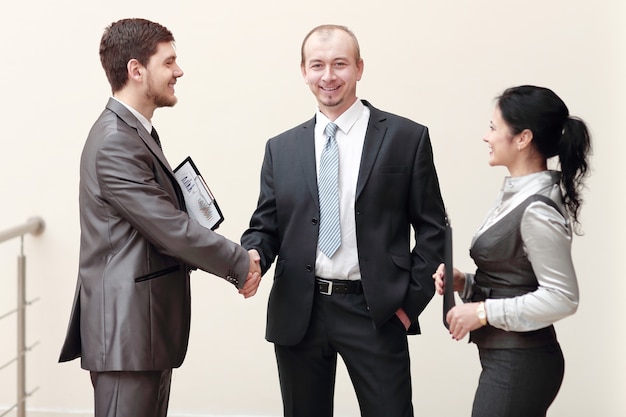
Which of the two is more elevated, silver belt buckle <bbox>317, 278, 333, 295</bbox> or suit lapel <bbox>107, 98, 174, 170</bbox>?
suit lapel <bbox>107, 98, 174, 170</bbox>

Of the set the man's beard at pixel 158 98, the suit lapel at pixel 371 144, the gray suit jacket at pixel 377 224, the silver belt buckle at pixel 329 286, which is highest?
the man's beard at pixel 158 98

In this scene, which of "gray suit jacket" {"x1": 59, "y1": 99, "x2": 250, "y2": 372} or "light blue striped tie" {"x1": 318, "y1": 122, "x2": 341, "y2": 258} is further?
"light blue striped tie" {"x1": 318, "y1": 122, "x2": 341, "y2": 258}

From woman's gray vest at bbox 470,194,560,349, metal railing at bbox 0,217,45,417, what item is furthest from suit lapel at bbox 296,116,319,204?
metal railing at bbox 0,217,45,417

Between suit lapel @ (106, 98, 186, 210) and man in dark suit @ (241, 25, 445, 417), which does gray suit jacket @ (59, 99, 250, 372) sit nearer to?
suit lapel @ (106, 98, 186, 210)

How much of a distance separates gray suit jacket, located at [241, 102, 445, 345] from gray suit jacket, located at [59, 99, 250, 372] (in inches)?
10.5

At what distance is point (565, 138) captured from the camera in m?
2.25

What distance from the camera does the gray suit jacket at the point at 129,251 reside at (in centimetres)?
254

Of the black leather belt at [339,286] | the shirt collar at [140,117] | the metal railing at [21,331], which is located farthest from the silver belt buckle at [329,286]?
the metal railing at [21,331]

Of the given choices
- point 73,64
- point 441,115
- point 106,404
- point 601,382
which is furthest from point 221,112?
point 601,382

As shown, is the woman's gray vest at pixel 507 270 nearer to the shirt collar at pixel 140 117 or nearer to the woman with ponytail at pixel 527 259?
the woman with ponytail at pixel 527 259

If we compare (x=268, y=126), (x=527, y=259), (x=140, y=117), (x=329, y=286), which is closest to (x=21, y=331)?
(x=268, y=126)

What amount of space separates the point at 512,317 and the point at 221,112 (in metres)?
2.25

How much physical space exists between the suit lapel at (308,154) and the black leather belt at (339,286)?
0.82 ft

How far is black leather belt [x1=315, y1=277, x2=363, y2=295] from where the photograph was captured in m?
2.72
